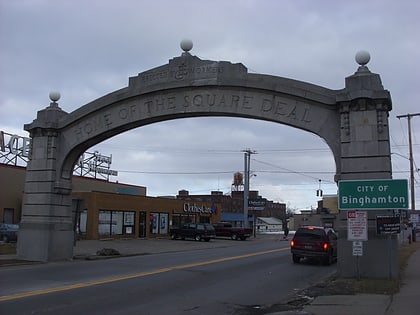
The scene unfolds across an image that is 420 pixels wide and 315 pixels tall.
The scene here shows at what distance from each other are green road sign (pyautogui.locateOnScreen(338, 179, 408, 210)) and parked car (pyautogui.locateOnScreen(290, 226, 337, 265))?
8.44 meters

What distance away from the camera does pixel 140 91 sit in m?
19.6

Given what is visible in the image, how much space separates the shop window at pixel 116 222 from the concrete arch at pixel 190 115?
22594 millimetres

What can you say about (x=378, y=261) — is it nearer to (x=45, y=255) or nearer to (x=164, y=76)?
(x=164, y=76)

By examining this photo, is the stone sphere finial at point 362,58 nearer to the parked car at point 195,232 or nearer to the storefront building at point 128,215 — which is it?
the storefront building at point 128,215

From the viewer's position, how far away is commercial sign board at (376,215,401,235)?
13735mm

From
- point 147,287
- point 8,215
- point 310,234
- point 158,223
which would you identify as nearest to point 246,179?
point 158,223

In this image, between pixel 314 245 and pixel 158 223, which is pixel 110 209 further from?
pixel 314 245

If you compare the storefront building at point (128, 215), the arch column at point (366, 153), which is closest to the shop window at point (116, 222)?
the storefront building at point (128, 215)

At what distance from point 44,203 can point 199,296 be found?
11.8m

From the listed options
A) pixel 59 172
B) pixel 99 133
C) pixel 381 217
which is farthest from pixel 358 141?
pixel 59 172

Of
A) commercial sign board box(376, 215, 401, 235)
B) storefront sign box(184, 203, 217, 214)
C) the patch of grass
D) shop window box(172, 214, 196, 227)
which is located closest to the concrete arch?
commercial sign board box(376, 215, 401, 235)

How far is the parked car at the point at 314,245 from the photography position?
2194cm

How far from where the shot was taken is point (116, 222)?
46156 mm

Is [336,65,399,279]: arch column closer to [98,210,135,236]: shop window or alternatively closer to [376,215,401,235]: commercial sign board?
[376,215,401,235]: commercial sign board
